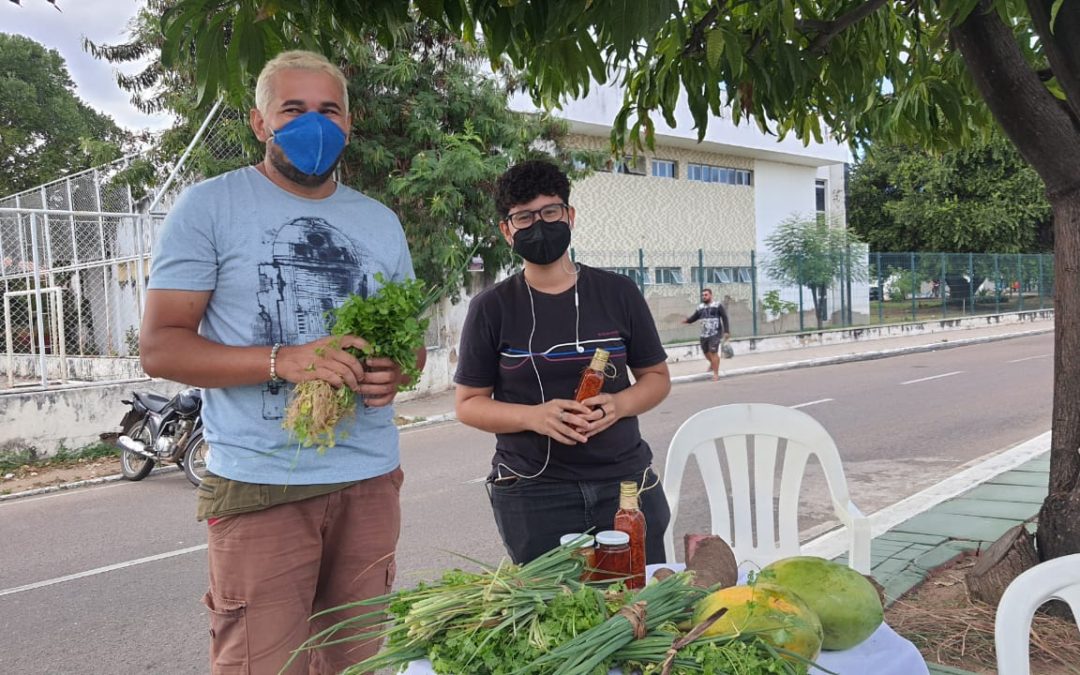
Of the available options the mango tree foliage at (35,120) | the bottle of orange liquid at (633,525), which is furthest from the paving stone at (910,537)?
the mango tree foliage at (35,120)

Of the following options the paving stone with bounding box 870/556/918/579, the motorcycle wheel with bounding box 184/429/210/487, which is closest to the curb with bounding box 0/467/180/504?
the motorcycle wheel with bounding box 184/429/210/487

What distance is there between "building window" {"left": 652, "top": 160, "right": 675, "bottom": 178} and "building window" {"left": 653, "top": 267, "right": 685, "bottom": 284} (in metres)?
4.96

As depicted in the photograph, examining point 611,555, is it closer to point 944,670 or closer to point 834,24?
point 944,670

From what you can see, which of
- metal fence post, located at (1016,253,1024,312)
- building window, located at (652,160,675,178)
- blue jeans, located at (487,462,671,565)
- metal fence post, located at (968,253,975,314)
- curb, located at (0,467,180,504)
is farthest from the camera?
metal fence post, located at (1016,253,1024,312)

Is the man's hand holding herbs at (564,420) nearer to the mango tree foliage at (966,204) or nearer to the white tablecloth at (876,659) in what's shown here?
the white tablecloth at (876,659)

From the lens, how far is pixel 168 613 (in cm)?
495

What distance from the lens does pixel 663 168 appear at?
26.0 meters

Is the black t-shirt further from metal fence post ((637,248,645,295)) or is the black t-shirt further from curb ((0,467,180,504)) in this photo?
metal fence post ((637,248,645,295))

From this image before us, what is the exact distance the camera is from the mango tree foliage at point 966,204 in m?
31.7

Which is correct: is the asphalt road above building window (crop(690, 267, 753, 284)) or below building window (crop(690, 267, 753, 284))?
below

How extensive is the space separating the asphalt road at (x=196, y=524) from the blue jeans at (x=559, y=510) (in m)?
0.39

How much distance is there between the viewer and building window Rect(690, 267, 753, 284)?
21.5 meters

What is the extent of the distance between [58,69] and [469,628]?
4046 centimetres

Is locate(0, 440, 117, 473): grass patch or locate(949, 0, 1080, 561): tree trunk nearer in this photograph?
locate(949, 0, 1080, 561): tree trunk
